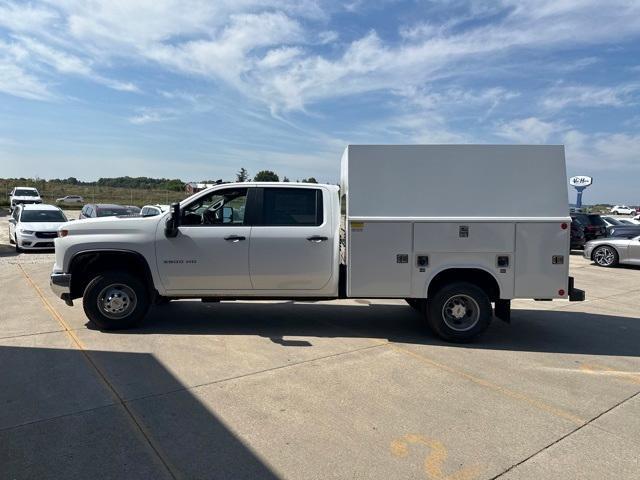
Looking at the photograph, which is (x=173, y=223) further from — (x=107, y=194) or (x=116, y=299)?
(x=107, y=194)

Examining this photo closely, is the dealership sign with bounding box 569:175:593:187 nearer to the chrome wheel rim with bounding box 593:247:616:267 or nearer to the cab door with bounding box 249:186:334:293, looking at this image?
the chrome wheel rim with bounding box 593:247:616:267

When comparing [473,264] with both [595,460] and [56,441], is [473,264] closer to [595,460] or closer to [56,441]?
[595,460]

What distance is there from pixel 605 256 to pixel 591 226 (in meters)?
5.21

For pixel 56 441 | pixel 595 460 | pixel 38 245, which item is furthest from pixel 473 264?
pixel 38 245

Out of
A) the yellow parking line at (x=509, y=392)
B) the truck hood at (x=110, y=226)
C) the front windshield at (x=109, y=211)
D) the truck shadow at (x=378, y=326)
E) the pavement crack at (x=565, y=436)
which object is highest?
the front windshield at (x=109, y=211)

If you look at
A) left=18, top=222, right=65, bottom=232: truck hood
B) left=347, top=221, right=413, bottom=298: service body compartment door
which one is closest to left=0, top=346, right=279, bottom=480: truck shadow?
left=347, top=221, right=413, bottom=298: service body compartment door

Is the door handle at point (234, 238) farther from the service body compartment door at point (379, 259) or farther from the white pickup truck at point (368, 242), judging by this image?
the service body compartment door at point (379, 259)

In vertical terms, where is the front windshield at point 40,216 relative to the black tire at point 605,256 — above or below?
above

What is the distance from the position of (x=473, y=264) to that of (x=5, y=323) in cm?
635

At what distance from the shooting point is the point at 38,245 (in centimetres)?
1567

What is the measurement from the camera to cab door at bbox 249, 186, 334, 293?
6426 mm

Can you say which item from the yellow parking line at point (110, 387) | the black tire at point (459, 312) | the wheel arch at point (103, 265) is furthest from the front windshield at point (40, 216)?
the black tire at point (459, 312)

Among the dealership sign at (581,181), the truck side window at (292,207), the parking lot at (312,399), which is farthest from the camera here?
the dealership sign at (581,181)

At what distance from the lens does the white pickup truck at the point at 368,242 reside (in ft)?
19.9
